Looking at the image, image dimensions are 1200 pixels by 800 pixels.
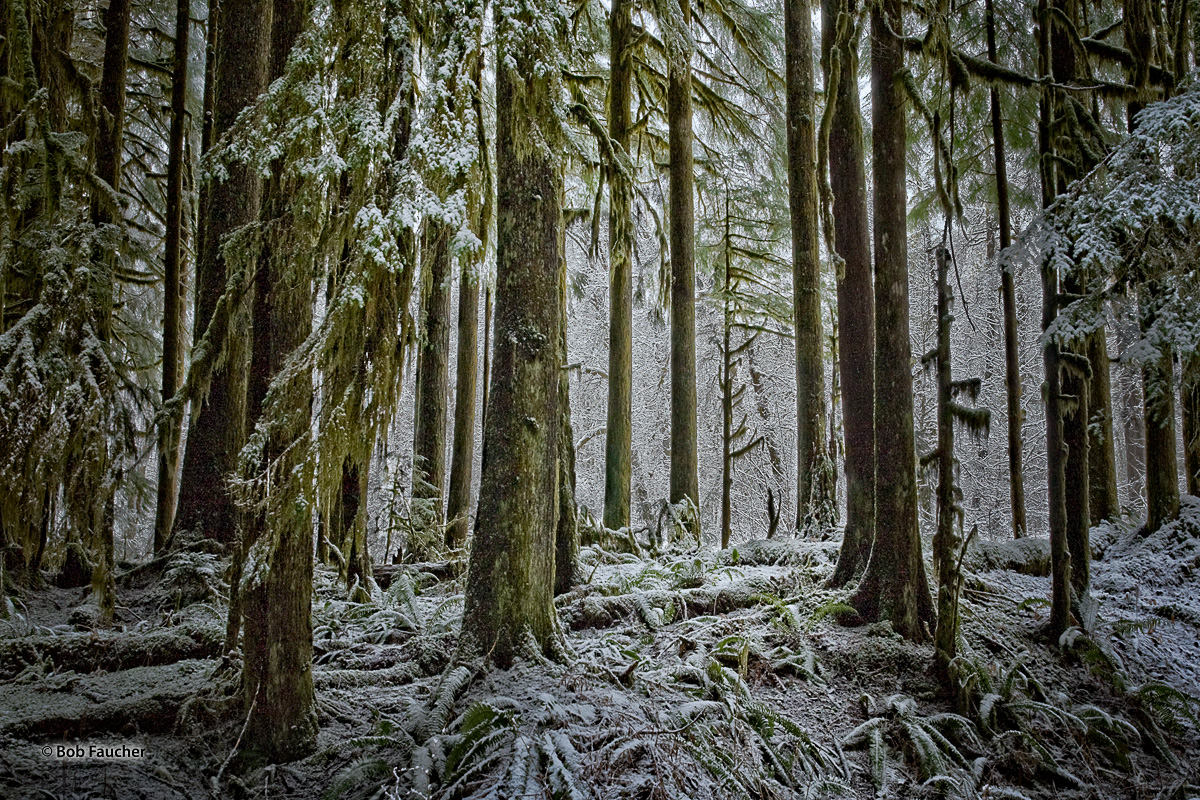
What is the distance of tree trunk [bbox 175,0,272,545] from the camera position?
219 inches

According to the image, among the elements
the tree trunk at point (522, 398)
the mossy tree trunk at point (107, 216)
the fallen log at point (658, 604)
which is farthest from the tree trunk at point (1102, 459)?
the mossy tree trunk at point (107, 216)

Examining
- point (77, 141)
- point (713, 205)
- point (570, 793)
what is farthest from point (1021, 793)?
point (713, 205)

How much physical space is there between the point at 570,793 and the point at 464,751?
656 millimetres

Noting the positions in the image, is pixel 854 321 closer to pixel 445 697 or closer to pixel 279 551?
pixel 445 697

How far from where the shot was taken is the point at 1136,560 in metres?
7.16

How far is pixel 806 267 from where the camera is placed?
26.1 feet

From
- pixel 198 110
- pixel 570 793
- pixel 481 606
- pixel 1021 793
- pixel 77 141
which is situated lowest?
pixel 1021 793

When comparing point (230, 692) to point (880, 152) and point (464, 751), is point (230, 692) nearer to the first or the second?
point (464, 751)

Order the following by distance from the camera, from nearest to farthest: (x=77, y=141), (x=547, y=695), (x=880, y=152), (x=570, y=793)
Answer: (x=570, y=793)
(x=547, y=695)
(x=77, y=141)
(x=880, y=152)

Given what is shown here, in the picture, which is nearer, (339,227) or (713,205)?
(339,227)

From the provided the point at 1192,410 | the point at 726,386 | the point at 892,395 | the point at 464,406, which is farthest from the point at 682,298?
the point at 1192,410

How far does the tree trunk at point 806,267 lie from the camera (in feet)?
25.7

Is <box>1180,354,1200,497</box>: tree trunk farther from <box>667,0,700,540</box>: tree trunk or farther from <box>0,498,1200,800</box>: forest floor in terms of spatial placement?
<box>667,0,700,540</box>: tree trunk

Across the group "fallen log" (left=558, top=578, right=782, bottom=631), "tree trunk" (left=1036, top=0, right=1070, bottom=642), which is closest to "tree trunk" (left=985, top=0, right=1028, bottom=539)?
"tree trunk" (left=1036, top=0, right=1070, bottom=642)
